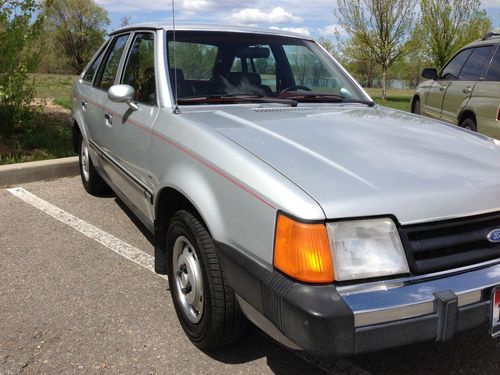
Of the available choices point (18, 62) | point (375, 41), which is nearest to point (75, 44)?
point (375, 41)

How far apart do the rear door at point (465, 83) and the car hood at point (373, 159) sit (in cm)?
422

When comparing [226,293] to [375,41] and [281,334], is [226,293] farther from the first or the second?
[375,41]

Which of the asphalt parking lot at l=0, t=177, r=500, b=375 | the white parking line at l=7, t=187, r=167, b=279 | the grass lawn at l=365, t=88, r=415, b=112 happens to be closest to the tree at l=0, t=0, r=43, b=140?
the white parking line at l=7, t=187, r=167, b=279

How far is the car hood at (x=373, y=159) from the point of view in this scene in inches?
74.4

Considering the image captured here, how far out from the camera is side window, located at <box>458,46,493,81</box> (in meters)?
6.59

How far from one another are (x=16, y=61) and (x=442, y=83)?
625cm

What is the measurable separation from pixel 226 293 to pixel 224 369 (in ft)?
1.50

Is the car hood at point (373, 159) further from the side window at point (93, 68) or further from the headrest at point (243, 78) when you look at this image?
the side window at point (93, 68)

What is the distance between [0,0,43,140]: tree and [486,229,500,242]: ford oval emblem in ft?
19.9

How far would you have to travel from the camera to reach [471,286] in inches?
75.0

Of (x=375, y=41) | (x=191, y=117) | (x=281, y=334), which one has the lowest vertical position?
(x=281, y=334)

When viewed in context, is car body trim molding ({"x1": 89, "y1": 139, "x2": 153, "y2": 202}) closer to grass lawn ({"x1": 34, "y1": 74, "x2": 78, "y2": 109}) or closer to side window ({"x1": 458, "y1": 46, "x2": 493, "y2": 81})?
grass lawn ({"x1": 34, "y1": 74, "x2": 78, "y2": 109})

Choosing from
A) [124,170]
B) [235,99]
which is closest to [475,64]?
[235,99]

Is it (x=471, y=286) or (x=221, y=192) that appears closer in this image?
(x=471, y=286)
